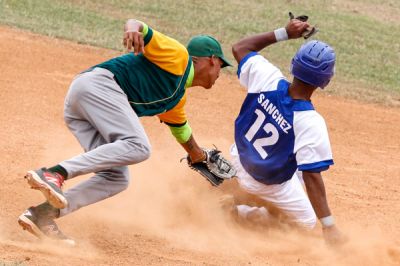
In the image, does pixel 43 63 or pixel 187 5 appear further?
pixel 187 5

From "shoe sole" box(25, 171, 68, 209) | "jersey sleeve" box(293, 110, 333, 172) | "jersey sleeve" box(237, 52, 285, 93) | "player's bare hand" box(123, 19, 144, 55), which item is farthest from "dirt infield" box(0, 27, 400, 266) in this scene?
"player's bare hand" box(123, 19, 144, 55)

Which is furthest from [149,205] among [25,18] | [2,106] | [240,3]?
[240,3]

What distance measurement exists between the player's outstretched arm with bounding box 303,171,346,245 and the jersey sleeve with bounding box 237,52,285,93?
0.92m

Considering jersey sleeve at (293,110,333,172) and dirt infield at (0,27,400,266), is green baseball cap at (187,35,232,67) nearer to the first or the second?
jersey sleeve at (293,110,333,172)

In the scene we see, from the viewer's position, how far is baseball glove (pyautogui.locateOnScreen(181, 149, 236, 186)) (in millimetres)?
7039

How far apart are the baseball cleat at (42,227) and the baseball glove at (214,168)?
179 centimetres

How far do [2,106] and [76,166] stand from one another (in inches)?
153

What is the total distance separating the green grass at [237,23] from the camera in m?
13.0

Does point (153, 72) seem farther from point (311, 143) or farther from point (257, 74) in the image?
point (311, 143)

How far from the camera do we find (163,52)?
227 inches

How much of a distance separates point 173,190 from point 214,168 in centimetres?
60

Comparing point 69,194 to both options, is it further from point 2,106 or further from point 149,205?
A: point 2,106

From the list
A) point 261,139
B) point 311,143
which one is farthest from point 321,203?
point 261,139

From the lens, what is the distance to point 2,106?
9039mm
